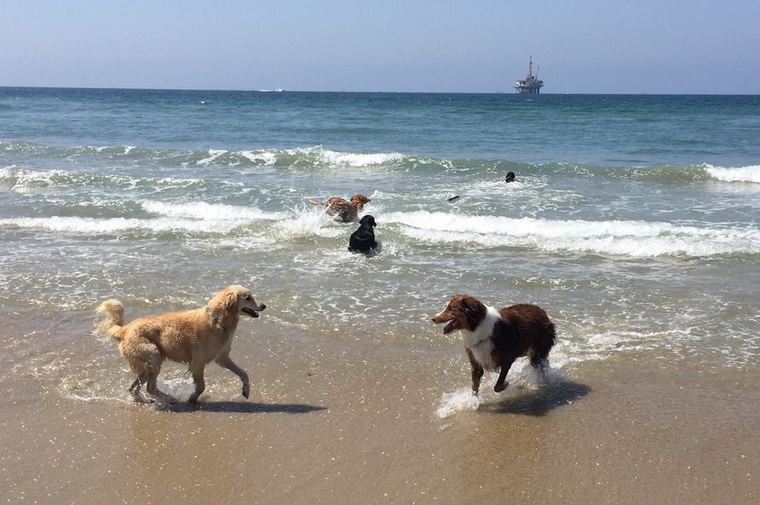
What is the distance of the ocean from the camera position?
6.82 metres

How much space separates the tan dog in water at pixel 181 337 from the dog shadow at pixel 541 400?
2.30m

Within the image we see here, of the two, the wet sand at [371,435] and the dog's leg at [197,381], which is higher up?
the dog's leg at [197,381]

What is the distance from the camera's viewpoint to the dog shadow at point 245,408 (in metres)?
6.21

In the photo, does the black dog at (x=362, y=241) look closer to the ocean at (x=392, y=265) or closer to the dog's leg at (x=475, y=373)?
the ocean at (x=392, y=265)

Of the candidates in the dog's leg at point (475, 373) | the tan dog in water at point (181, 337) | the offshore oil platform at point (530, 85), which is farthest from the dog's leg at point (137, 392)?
the offshore oil platform at point (530, 85)

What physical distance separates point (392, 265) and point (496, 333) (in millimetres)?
5068

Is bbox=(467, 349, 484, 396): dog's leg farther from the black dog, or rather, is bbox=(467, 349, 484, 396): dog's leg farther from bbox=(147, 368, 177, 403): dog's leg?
the black dog

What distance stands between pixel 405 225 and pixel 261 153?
13.2m

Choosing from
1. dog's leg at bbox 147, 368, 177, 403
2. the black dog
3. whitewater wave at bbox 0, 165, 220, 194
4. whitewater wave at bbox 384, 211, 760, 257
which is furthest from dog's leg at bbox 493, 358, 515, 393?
whitewater wave at bbox 0, 165, 220, 194

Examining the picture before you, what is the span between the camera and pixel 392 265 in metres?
11.3

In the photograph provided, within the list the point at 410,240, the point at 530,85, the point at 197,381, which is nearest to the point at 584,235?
the point at 410,240

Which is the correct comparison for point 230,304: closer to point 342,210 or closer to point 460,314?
point 460,314

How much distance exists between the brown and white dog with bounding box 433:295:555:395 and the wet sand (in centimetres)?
33

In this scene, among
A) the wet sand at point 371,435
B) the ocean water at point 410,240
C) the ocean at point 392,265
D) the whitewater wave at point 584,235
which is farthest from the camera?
the whitewater wave at point 584,235
